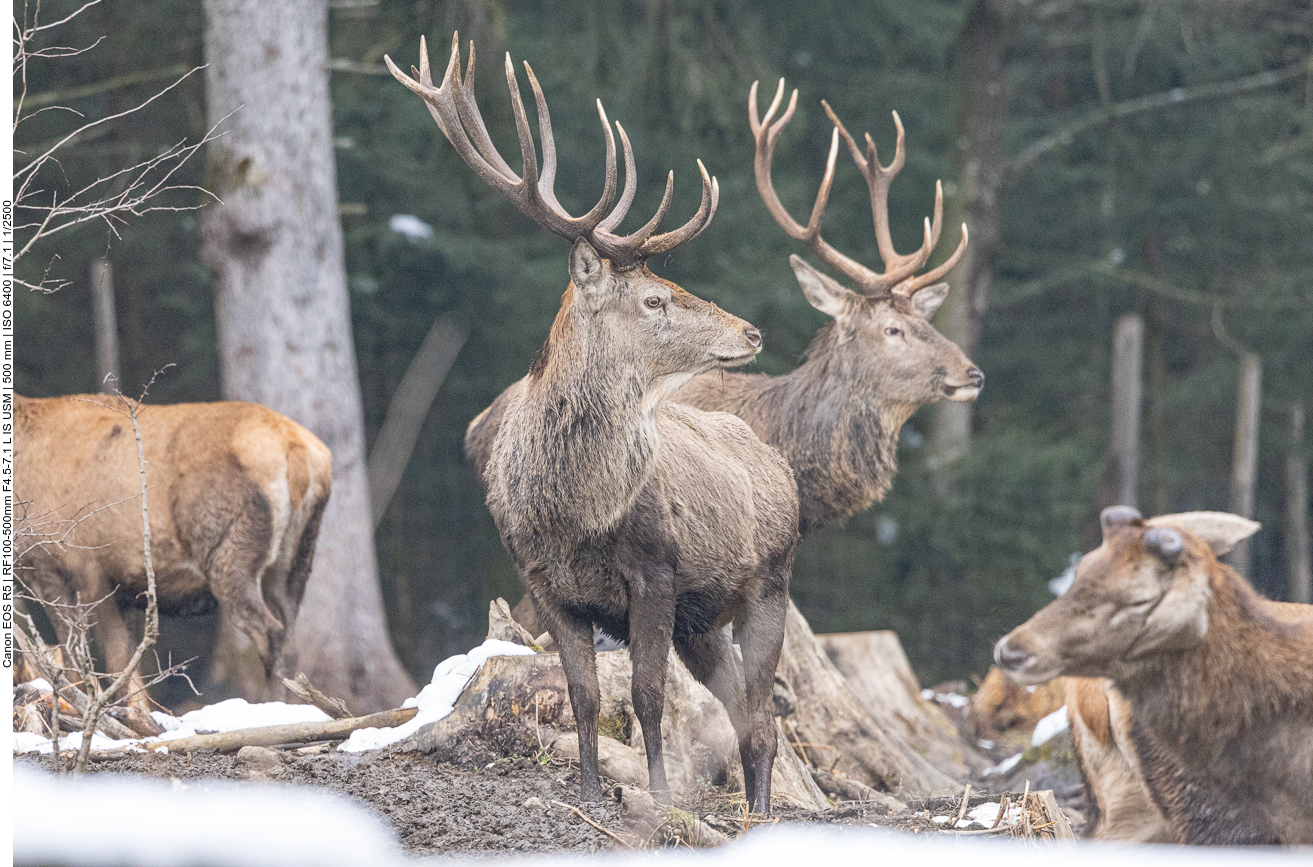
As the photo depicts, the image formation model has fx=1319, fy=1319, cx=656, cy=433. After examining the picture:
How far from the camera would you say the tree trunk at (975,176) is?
1242 cm

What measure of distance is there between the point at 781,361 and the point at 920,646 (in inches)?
136

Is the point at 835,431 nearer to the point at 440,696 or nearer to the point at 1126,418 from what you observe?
the point at 440,696

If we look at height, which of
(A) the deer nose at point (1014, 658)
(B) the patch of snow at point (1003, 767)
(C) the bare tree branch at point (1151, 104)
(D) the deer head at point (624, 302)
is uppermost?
(C) the bare tree branch at point (1151, 104)

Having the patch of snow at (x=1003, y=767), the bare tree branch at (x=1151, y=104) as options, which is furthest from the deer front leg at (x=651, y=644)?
the bare tree branch at (x=1151, y=104)

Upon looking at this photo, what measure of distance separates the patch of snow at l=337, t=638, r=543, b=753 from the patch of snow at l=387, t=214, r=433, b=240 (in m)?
6.33

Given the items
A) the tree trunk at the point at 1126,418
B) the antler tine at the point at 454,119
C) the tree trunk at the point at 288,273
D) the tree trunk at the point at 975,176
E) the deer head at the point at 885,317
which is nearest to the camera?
the antler tine at the point at 454,119

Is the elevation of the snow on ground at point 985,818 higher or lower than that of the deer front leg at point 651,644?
lower

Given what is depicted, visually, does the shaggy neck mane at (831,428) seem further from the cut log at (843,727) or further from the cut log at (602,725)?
the cut log at (602,725)

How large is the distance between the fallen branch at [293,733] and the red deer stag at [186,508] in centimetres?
121

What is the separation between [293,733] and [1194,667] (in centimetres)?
317

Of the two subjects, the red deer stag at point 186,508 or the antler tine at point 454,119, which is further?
the red deer stag at point 186,508

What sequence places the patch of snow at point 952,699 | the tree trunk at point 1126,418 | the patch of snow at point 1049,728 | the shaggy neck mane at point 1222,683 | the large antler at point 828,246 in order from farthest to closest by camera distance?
the tree trunk at point 1126,418 < the patch of snow at point 952,699 < the large antler at point 828,246 < the patch of snow at point 1049,728 < the shaggy neck mane at point 1222,683

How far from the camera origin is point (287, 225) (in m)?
8.27

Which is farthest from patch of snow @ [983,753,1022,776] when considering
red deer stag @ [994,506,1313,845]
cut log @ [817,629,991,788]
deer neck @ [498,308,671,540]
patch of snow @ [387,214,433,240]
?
patch of snow @ [387,214,433,240]
